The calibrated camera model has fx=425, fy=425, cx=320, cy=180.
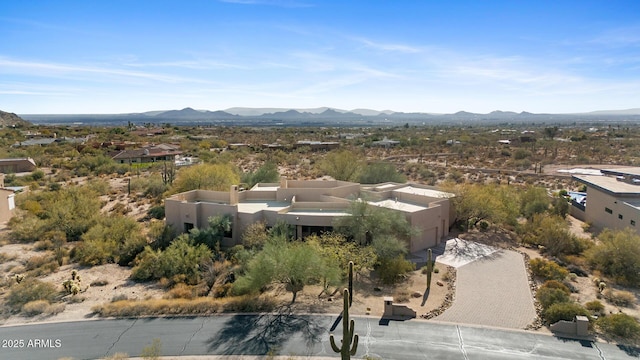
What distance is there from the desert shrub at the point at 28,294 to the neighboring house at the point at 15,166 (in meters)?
47.3

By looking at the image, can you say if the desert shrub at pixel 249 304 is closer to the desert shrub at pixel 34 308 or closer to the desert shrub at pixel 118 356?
the desert shrub at pixel 118 356

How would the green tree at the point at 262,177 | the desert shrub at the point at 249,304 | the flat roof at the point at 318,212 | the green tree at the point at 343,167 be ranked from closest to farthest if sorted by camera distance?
the desert shrub at the point at 249,304
the flat roof at the point at 318,212
the green tree at the point at 262,177
the green tree at the point at 343,167

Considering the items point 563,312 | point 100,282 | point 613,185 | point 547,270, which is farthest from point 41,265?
point 613,185

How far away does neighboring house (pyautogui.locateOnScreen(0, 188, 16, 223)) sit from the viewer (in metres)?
38.1

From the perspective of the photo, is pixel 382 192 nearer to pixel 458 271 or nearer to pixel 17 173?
pixel 458 271

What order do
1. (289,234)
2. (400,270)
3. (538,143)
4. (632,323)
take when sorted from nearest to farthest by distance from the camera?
1. (632,323)
2. (400,270)
3. (289,234)
4. (538,143)

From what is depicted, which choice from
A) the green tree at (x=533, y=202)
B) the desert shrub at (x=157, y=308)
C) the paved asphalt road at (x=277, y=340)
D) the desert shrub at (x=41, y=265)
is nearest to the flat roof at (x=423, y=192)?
the green tree at (x=533, y=202)

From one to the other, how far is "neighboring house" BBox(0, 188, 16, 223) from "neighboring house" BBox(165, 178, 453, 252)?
16.8 m

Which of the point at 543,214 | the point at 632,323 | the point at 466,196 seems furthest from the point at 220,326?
the point at 543,214

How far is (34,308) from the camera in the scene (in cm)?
2178

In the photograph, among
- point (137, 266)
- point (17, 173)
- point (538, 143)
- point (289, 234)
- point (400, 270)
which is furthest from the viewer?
point (538, 143)

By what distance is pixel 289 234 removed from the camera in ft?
99.5

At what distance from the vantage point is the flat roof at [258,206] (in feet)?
108

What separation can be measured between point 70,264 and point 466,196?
30.7 m
